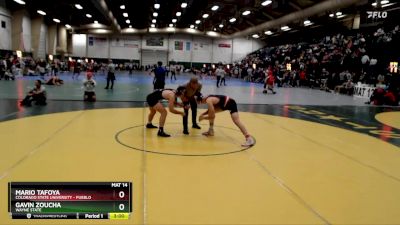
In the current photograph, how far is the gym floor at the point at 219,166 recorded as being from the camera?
10.8ft

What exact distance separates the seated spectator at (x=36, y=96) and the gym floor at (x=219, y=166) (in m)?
1.33

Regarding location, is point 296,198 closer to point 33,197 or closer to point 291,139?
point 33,197

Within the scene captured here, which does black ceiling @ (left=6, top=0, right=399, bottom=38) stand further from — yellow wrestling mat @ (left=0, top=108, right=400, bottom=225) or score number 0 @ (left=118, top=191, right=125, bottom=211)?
score number 0 @ (left=118, top=191, right=125, bottom=211)

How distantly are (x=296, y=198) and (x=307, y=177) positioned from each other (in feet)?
2.59

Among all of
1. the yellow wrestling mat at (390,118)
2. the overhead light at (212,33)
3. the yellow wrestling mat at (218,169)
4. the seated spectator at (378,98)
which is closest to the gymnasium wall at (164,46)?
the overhead light at (212,33)

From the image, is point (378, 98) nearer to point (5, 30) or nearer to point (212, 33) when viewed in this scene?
point (5, 30)

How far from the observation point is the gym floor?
3305mm

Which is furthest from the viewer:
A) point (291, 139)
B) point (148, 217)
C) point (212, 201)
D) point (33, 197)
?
point (291, 139)

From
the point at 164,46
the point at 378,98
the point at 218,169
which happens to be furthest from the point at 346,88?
the point at 164,46

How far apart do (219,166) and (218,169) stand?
0.14 meters

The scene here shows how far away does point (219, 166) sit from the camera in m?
4.69

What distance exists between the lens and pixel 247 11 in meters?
30.2

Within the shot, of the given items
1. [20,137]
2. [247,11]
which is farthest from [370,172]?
[247,11]
